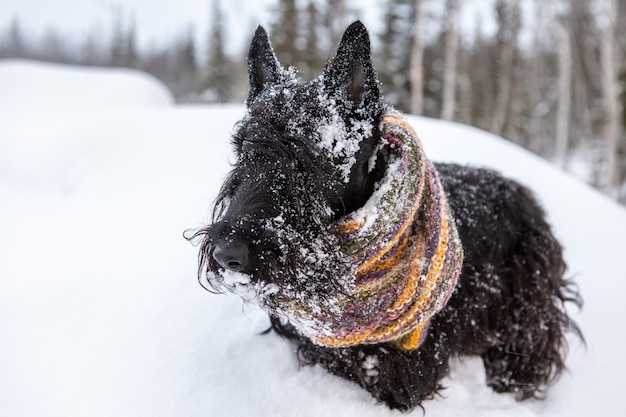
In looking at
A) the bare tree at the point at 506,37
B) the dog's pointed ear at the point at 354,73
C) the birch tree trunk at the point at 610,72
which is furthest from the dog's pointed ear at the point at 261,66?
the bare tree at the point at 506,37

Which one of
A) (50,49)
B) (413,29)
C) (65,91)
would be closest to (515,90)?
(413,29)

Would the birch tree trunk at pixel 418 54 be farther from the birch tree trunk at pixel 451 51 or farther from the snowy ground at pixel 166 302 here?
the snowy ground at pixel 166 302

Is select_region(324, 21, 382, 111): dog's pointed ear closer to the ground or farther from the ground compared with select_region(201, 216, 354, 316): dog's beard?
farther from the ground

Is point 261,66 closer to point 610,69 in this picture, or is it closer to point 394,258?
point 394,258

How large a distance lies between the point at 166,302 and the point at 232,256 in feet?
3.71

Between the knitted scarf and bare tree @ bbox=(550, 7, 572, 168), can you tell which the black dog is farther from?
bare tree @ bbox=(550, 7, 572, 168)

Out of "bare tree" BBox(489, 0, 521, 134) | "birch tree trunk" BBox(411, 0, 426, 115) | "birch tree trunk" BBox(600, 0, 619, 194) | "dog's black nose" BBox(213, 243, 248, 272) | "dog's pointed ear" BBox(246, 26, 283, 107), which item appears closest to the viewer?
"dog's black nose" BBox(213, 243, 248, 272)

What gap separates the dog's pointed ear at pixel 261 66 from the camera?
1800mm

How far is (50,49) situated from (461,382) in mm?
90134

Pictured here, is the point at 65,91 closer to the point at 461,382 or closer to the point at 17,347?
the point at 17,347

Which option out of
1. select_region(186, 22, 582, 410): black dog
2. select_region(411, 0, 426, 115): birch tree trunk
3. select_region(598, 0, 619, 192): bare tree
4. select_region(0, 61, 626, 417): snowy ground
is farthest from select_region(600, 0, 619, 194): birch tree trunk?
select_region(186, 22, 582, 410): black dog

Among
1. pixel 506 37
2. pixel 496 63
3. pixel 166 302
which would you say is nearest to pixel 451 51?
pixel 506 37

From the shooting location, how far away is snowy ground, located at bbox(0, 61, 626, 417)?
1820 mm

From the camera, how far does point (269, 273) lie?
1410 mm
